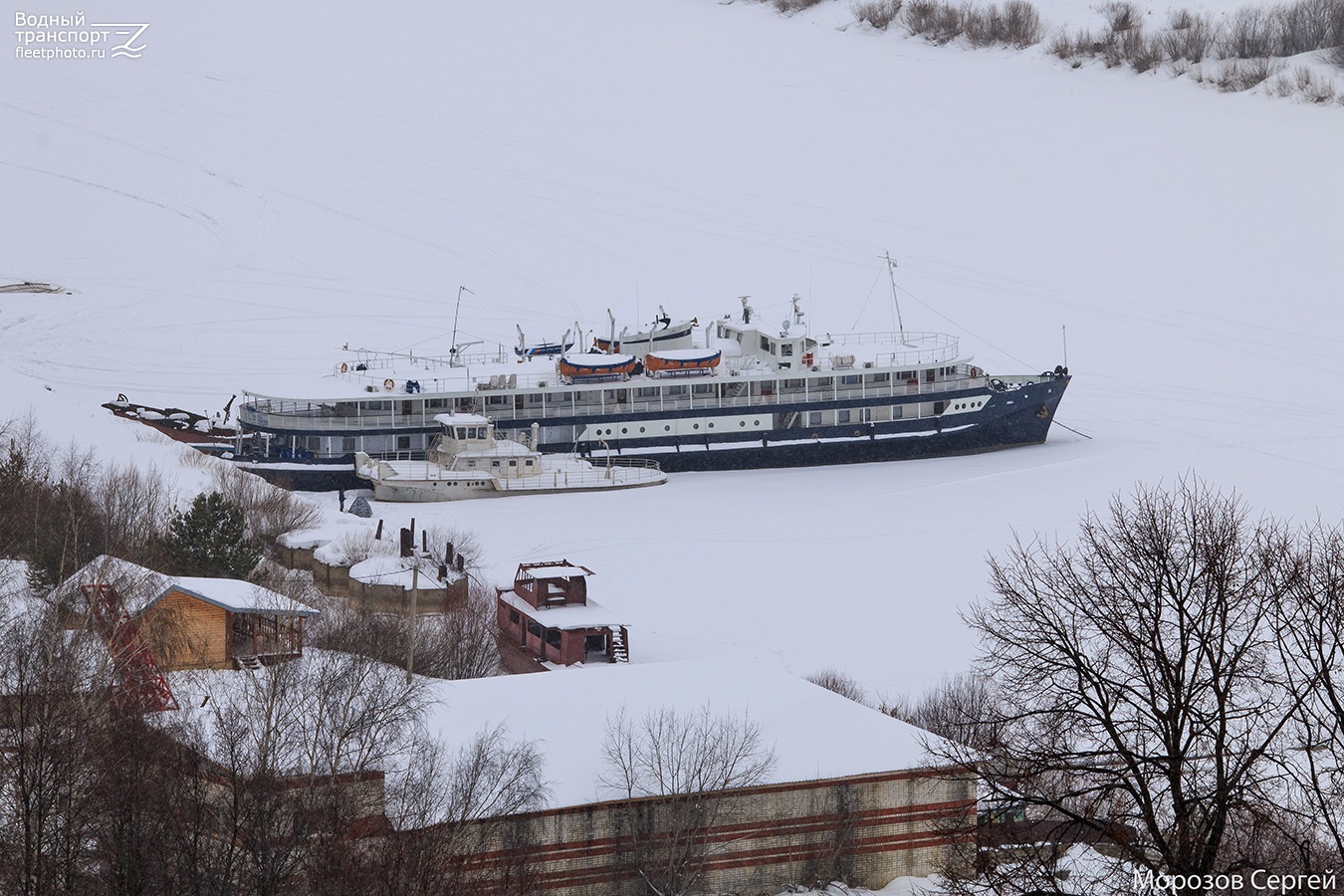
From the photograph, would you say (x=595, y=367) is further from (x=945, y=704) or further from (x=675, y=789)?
(x=675, y=789)

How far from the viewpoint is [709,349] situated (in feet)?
172

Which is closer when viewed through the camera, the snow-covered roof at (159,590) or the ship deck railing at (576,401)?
the snow-covered roof at (159,590)

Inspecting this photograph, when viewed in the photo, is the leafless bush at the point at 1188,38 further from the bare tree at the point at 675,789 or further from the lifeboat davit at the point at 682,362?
the bare tree at the point at 675,789

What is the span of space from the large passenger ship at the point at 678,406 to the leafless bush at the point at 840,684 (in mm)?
20164

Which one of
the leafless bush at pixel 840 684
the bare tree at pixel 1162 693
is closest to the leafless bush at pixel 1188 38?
the leafless bush at pixel 840 684

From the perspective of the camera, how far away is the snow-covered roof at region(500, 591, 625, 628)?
2786 cm

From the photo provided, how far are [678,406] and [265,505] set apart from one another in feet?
53.0

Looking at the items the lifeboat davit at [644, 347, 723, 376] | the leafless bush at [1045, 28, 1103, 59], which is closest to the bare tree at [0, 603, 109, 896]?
the lifeboat davit at [644, 347, 723, 376]

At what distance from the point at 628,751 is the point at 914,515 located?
2444cm

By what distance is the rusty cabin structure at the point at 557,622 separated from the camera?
2780cm

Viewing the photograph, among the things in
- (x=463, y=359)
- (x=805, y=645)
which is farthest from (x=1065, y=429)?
(x=805, y=645)

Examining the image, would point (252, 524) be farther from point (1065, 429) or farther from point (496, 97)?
point (496, 97)

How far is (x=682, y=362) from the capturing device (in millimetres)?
50406

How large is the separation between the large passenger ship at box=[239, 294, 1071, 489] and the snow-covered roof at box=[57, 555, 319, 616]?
2451 centimetres
